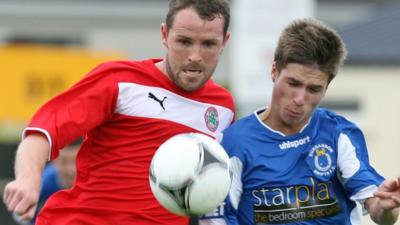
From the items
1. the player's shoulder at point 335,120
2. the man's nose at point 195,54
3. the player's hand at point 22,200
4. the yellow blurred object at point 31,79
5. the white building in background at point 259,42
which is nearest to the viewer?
the player's hand at point 22,200

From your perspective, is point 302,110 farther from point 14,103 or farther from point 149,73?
point 14,103

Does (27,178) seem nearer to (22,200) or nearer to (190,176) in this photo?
(22,200)

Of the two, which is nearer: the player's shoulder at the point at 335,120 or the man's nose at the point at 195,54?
the man's nose at the point at 195,54

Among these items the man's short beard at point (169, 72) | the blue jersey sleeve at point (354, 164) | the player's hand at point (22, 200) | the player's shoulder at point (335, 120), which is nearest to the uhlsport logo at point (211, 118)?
the man's short beard at point (169, 72)

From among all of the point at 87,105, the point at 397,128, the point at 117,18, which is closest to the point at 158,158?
the point at 87,105

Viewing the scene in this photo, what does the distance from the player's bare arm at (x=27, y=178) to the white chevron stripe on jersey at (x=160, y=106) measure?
56cm

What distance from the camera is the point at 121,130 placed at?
6121 millimetres

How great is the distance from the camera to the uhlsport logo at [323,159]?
19.4 ft

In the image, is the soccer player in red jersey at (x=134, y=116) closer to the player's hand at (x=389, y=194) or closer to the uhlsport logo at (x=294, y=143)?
the uhlsport logo at (x=294, y=143)

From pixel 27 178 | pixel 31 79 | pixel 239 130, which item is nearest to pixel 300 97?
pixel 239 130

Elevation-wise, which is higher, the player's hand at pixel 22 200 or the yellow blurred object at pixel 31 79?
the player's hand at pixel 22 200

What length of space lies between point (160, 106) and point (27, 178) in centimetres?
101

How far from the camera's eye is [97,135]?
6.17 m

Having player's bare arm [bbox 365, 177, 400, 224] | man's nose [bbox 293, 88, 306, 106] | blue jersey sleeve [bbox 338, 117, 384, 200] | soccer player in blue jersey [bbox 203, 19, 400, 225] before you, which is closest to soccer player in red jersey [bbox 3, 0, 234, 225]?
soccer player in blue jersey [bbox 203, 19, 400, 225]
